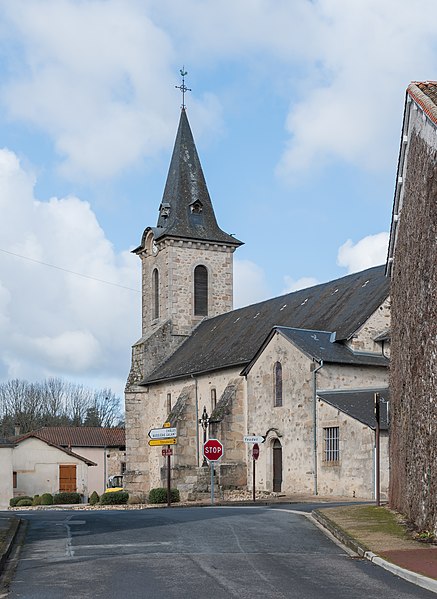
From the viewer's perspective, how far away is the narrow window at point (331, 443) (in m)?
33.9

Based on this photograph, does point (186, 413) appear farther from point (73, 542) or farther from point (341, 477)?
point (73, 542)

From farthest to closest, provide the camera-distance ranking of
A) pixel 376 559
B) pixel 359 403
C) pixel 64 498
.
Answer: pixel 64 498, pixel 359 403, pixel 376 559

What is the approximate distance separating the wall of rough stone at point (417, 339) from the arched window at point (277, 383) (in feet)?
57.7

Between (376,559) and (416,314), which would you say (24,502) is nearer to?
(416,314)

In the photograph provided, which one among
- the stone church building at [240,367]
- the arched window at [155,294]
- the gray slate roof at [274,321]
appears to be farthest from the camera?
the arched window at [155,294]

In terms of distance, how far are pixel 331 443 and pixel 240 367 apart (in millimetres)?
8870

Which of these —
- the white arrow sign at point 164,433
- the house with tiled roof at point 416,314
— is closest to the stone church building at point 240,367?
the white arrow sign at point 164,433

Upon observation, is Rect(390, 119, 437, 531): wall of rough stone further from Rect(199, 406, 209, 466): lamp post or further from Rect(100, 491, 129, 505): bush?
Rect(100, 491, 129, 505): bush

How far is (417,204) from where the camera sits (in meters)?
16.7

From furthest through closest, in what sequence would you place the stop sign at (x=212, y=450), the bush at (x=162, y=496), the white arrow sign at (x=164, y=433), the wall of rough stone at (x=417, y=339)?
1. the bush at (x=162, y=496)
2. the white arrow sign at (x=164, y=433)
3. the stop sign at (x=212, y=450)
4. the wall of rough stone at (x=417, y=339)

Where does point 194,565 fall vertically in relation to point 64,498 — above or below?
above

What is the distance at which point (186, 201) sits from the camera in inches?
2264

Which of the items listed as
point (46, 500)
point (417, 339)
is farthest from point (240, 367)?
point (417, 339)

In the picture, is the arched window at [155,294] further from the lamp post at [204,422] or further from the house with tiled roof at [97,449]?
the house with tiled roof at [97,449]
